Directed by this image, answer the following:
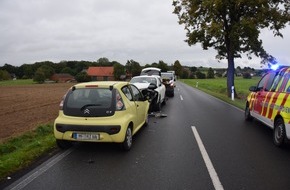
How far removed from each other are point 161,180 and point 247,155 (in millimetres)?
2525

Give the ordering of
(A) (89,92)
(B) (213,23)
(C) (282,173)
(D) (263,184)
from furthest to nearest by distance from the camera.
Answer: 1. (B) (213,23)
2. (A) (89,92)
3. (C) (282,173)
4. (D) (263,184)

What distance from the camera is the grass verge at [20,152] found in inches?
234

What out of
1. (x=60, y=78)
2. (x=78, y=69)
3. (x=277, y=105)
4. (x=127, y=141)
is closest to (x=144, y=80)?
(x=277, y=105)

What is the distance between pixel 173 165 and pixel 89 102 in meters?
2.42

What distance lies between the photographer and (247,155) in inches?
269

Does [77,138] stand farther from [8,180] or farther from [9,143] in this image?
[9,143]

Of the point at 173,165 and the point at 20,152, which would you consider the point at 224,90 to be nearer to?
the point at 173,165

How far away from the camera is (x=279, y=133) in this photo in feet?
25.3

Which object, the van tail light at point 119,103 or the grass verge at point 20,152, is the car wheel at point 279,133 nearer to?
the van tail light at point 119,103

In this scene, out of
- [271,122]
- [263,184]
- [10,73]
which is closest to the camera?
[263,184]

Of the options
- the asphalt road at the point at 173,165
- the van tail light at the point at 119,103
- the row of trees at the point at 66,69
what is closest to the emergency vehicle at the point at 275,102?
the asphalt road at the point at 173,165

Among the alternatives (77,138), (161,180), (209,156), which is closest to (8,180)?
(77,138)

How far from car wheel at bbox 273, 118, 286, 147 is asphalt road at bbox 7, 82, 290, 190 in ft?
0.58

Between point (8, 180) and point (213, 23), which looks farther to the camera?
point (213, 23)
